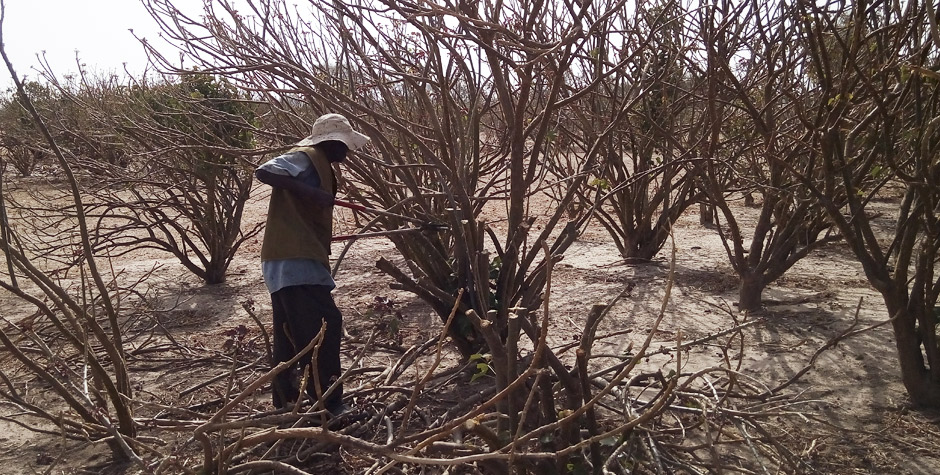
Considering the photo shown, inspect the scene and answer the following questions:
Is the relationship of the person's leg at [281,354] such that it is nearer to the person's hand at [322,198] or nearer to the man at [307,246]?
the man at [307,246]

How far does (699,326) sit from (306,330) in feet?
8.99

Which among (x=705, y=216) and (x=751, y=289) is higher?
(x=705, y=216)

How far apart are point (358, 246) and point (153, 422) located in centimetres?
519

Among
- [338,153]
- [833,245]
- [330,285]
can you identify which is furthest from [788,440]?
[833,245]

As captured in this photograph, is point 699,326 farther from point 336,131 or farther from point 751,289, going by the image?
point 336,131

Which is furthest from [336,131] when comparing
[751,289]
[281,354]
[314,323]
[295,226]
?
[751,289]

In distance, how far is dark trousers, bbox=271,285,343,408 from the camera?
306 cm

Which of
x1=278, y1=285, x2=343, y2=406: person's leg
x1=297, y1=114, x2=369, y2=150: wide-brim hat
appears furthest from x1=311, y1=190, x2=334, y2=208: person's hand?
x1=278, y1=285, x2=343, y2=406: person's leg

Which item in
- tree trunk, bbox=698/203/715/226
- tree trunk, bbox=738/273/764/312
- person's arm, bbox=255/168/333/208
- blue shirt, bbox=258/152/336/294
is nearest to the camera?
person's arm, bbox=255/168/333/208

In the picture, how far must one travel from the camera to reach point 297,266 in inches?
119

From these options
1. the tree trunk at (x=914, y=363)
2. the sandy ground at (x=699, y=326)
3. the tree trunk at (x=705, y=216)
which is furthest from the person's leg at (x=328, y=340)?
the tree trunk at (x=705, y=216)

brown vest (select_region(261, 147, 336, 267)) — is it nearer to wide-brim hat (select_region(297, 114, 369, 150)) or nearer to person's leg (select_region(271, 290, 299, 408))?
wide-brim hat (select_region(297, 114, 369, 150))

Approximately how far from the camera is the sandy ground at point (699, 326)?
289 centimetres

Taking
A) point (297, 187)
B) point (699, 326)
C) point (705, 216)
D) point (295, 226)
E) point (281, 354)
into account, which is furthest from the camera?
point (705, 216)
